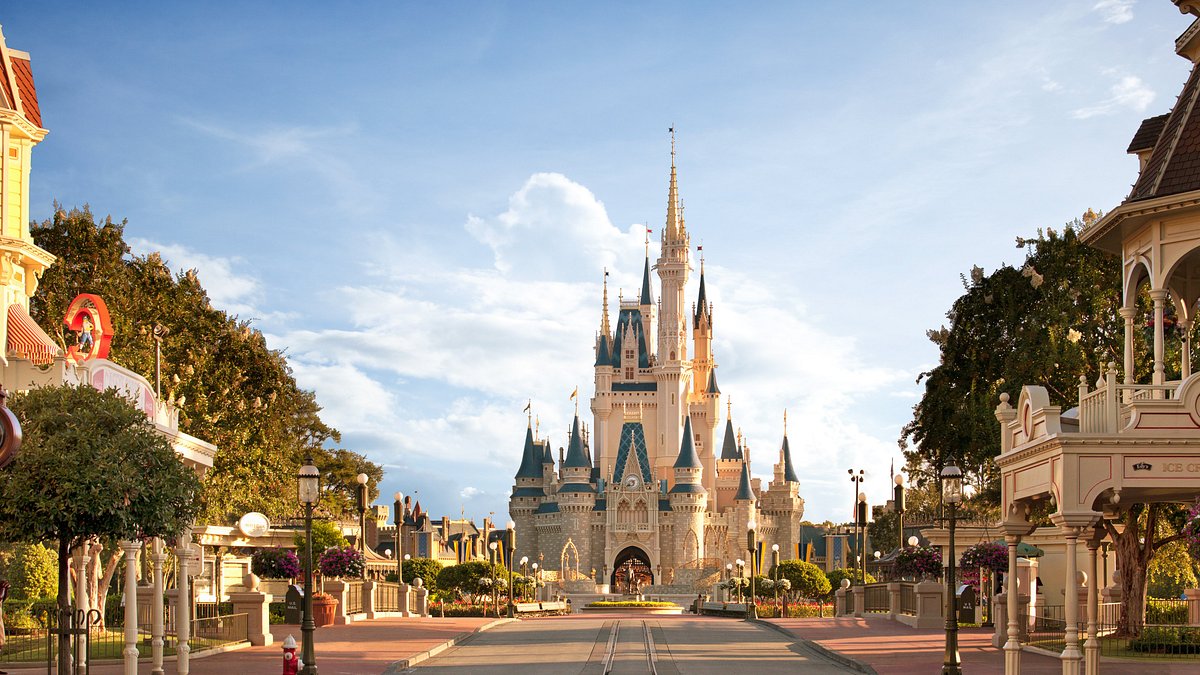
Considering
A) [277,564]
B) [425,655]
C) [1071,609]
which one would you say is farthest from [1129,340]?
[277,564]

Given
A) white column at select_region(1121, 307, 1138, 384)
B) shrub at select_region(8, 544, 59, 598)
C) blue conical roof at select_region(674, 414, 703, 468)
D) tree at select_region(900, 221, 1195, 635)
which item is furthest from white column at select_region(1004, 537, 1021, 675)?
blue conical roof at select_region(674, 414, 703, 468)

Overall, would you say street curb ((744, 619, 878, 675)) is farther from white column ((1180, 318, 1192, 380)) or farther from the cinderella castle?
the cinderella castle

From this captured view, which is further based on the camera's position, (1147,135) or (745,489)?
(745,489)

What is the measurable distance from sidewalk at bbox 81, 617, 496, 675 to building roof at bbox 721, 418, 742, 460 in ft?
393

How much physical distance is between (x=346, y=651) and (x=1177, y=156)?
1923cm

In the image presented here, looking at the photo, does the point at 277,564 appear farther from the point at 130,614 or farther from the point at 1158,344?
the point at 1158,344

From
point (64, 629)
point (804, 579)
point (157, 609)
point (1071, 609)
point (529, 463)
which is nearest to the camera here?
point (64, 629)

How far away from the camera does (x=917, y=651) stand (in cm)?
3131

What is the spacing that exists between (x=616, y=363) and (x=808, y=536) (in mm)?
30725

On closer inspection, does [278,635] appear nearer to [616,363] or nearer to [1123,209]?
[1123,209]

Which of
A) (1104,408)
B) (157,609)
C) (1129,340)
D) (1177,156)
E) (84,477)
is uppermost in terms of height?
(1177,156)

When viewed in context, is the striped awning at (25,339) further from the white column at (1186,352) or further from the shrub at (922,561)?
the shrub at (922,561)

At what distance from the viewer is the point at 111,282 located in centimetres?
4384

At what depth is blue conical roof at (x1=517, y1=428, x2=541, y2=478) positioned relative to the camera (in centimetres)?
15975
